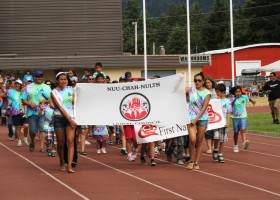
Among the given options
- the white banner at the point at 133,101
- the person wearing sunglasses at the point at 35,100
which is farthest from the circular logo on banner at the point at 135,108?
the person wearing sunglasses at the point at 35,100

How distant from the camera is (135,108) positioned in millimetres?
16875

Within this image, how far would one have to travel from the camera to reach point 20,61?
51.4 metres

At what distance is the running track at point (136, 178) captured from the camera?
12.8 metres

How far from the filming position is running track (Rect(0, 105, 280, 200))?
504 inches

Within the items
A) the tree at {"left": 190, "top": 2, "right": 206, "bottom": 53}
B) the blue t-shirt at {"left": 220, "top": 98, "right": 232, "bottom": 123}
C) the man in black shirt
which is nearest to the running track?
the blue t-shirt at {"left": 220, "top": 98, "right": 232, "bottom": 123}

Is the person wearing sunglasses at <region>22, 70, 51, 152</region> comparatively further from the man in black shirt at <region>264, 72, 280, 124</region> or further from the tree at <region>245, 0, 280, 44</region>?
the tree at <region>245, 0, 280, 44</region>

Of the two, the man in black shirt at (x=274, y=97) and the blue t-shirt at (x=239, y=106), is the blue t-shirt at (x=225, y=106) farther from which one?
the man in black shirt at (x=274, y=97)

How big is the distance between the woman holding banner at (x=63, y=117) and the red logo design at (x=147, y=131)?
1765mm

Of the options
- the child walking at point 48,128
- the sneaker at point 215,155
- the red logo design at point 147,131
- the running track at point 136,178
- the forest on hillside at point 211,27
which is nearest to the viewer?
the running track at point 136,178

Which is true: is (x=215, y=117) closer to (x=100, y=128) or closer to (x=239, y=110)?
(x=239, y=110)

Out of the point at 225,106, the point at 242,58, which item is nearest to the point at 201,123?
the point at 225,106

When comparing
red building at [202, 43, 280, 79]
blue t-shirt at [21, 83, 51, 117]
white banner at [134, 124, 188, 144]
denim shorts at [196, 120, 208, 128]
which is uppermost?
red building at [202, 43, 280, 79]

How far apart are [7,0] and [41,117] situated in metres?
35.6

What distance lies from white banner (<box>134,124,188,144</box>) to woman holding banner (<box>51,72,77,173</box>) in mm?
1785
